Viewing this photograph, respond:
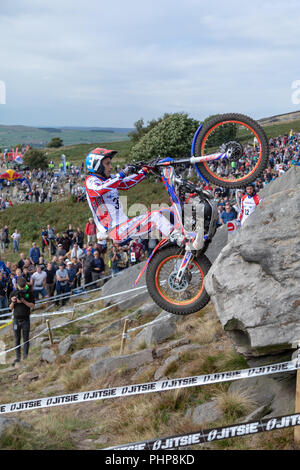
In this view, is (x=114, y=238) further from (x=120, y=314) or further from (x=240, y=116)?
(x=120, y=314)

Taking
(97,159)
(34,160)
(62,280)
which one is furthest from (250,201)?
(34,160)

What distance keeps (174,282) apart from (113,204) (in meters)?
1.46

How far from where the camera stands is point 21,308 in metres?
11.5

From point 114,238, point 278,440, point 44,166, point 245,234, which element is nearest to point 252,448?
point 278,440

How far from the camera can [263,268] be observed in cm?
570

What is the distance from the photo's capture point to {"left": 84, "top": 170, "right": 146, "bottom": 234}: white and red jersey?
6.68 meters

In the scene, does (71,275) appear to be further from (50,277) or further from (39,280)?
(39,280)

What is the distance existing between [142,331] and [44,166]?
6620cm

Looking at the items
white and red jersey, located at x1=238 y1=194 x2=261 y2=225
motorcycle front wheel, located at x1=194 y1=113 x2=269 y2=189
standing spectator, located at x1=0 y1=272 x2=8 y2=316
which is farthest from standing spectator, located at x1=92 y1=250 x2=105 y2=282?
motorcycle front wheel, located at x1=194 y1=113 x2=269 y2=189

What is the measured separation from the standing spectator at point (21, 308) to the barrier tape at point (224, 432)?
7100mm

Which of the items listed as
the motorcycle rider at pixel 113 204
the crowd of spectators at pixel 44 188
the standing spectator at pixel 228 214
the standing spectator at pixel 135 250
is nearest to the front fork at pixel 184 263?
the motorcycle rider at pixel 113 204

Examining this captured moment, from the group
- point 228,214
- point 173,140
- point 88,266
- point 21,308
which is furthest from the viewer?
point 173,140

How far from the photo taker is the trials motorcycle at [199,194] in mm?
6449

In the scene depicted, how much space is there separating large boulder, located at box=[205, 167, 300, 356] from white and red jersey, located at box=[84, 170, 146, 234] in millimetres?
1689
